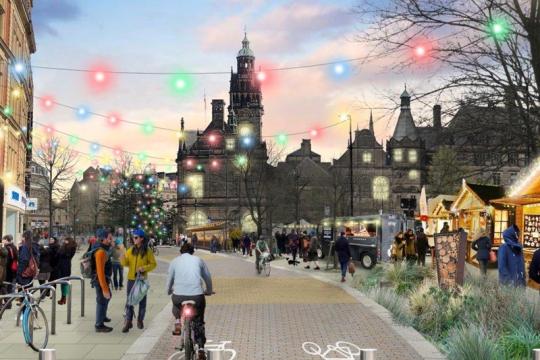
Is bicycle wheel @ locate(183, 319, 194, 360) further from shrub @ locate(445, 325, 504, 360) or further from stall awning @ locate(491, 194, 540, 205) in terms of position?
stall awning @ locate(491, 194, 540, 205)

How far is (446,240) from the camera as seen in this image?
52.3 ft

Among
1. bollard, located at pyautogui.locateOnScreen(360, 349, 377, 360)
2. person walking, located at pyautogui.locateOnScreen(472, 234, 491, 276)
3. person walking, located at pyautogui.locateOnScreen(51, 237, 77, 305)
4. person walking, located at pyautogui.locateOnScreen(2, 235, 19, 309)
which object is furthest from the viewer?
person walking, located at pyautogui.locateOnScreen(472, 234, 491, 276)

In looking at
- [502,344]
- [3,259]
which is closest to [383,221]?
[3,259]

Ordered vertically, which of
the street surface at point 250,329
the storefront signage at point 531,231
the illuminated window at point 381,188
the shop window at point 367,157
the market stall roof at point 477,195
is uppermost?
the shop window at point 367,157

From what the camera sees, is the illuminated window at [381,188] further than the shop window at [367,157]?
No

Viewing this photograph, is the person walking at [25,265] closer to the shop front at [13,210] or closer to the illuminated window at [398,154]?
the shop front at [13,210]

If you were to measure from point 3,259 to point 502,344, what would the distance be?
9.83 metres

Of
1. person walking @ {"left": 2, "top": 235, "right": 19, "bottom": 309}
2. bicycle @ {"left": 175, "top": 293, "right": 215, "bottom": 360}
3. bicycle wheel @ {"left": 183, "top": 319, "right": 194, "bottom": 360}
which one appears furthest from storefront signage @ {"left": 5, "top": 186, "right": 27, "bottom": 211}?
bicycle wheel @ {"left": 183, "top": 319, "right": 194, "bottom": 360}

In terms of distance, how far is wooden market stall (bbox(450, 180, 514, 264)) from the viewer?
28703mm

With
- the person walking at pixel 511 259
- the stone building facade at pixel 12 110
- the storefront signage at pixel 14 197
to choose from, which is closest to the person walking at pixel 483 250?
the person walking at pixel 511 259

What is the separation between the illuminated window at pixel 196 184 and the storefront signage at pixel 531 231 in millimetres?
78947

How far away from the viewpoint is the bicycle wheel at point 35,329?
1021cm

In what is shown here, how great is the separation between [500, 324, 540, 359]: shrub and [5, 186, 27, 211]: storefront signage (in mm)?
29549

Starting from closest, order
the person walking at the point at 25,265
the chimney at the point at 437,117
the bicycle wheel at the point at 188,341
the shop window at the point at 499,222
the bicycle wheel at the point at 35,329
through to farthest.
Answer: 1. the bicycle wheel at the point at 188,341
2. the bicycle wheel at the point at 35,329
3. the person walking at the point at 25,265
4. the chimney at the point at 437,117
5. the shop window at the point at 499,222
